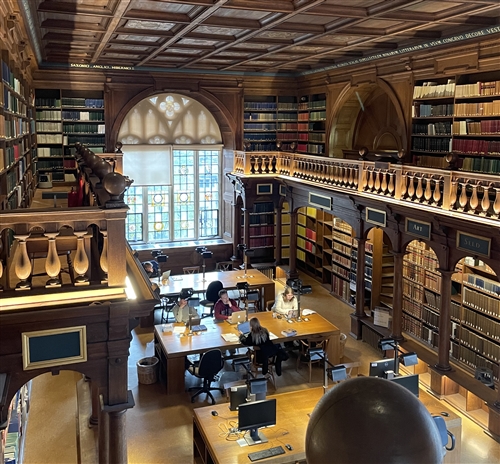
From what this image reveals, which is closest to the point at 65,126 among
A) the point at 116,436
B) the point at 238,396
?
the point at 238,396

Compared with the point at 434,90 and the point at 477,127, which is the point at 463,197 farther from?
the point at 434,90

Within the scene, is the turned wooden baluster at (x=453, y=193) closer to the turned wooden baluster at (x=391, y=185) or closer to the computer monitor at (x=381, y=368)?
the turned wooden baluster at (x=391, y=185)

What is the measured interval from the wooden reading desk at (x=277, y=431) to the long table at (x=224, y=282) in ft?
13.3

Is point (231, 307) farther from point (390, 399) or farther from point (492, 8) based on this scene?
point (390, 399)

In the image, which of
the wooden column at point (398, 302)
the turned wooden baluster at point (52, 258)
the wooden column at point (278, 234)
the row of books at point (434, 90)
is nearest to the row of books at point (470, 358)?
the wooden column at point (398, 302)

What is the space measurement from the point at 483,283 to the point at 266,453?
3947mm

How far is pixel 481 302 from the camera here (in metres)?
7.34

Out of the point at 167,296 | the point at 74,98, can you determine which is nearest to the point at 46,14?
the point at 167,296

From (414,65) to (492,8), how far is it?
281cm

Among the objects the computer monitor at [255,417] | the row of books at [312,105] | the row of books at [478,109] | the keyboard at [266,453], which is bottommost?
the keyboard at [266,453]

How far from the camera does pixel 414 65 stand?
9117 millimetres

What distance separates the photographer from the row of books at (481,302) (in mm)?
7110

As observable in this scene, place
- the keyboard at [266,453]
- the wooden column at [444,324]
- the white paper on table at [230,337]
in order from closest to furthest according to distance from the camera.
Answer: the keyboard at [266,453], the wooden column at [444,324], the white paper on table at [230,337]

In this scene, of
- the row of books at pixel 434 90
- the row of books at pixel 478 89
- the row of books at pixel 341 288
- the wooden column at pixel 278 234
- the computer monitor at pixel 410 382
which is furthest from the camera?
the wooden column at pixel 278 234
